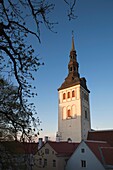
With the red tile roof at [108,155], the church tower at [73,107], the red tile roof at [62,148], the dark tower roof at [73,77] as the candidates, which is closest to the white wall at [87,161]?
the red tile roof at [108,155]

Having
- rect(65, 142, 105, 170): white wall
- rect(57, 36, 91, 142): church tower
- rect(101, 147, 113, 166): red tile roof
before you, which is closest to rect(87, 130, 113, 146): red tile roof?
rect(57, 36, 91, 142): church tower

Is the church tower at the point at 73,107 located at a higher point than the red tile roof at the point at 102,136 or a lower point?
higher

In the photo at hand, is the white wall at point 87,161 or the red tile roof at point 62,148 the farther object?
the red tile roof at point 62,148

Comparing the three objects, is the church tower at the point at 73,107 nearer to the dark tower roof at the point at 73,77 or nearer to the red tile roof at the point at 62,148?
the dark tower roof at the point at 73,77

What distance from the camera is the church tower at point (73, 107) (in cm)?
3941

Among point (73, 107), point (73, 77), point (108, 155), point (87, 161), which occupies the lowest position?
point (87, 161)

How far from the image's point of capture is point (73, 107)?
42.2 meters

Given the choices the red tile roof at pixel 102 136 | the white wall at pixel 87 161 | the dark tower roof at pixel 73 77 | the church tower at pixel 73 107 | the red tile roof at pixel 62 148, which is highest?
the dark tower roof at pixel 73 77

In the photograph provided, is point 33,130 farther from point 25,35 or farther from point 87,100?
point 87,100

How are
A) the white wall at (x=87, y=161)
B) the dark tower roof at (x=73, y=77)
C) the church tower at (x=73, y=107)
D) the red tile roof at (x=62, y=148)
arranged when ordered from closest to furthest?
the white wall at (x=87, y=161), the red tile roof at (x=62, y=148), the church tower at (x=73, y=107), the dark tower roof at (x=73, y=77)

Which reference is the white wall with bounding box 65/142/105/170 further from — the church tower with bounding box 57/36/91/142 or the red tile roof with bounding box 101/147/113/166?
the church tower with bounding box 57/36/91/142

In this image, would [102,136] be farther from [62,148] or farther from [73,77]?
[73,77]

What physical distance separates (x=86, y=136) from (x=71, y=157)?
1343 cm

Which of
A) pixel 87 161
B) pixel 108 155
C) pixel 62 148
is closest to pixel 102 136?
pixel 62 148
